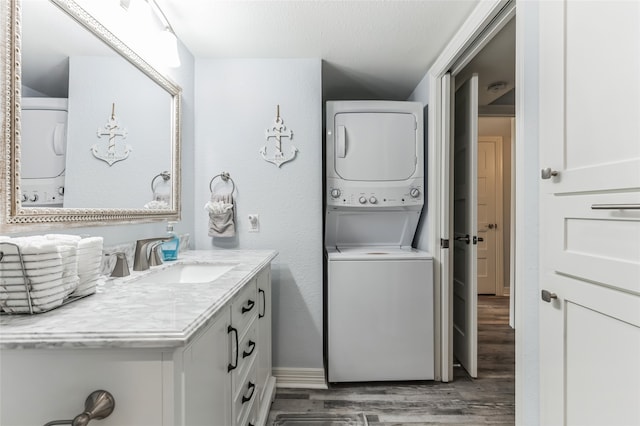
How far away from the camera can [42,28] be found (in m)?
1.05

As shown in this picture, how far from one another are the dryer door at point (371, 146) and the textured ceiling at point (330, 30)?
15.2 inches

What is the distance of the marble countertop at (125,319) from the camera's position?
26.6 inches

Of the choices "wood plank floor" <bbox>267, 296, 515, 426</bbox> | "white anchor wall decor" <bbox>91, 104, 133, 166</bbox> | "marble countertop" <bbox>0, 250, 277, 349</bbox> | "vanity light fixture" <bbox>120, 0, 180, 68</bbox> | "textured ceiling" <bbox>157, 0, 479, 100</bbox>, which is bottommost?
"wood plank floor" <bbox>267, 296, 515, 426</bbox>

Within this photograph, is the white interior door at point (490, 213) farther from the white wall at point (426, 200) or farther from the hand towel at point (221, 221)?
the hand towel at point (221, 221)

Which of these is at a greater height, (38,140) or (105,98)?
(105,98)

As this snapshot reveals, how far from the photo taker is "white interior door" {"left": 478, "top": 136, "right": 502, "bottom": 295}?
4.39 metres

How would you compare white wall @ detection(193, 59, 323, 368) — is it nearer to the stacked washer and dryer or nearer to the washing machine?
the stacked washer and dryer

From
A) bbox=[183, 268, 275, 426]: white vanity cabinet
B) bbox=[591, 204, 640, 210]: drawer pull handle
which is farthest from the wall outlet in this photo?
bbox=[591, 204, 640, 210]: drawer pull handle

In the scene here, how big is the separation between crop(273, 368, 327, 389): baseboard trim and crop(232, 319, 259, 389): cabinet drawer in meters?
0.78

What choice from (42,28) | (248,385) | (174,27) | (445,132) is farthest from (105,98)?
(445,132)

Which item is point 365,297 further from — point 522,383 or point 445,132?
point 445,132

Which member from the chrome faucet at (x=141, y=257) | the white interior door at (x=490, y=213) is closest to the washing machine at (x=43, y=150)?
the chrome faucet at (x=141, y=257)

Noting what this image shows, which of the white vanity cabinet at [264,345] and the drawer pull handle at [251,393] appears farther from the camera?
the white vanity cabinet at [264,345]

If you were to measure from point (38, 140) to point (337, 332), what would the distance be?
1.89 m
